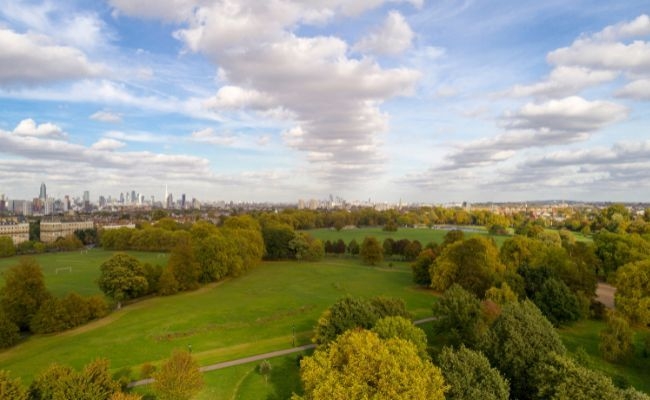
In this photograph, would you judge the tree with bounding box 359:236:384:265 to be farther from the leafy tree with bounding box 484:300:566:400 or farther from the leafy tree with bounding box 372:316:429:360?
the leafy tree with bounding box 484:300:566:400

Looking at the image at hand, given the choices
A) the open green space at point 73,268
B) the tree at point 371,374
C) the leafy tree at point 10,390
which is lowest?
the open green space at point 73,268

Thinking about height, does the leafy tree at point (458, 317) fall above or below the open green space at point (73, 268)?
above

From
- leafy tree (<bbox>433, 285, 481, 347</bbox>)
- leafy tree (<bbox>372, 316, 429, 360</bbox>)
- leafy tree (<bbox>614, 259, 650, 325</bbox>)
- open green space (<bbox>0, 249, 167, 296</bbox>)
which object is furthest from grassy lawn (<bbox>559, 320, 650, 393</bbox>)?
open green space (<bbox>0, 249, 167, 296</bbox>)

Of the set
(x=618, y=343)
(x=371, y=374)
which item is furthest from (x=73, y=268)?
(x=618, y=343)

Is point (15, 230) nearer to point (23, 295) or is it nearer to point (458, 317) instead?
point (23, 295)

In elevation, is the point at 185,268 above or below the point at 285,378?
above

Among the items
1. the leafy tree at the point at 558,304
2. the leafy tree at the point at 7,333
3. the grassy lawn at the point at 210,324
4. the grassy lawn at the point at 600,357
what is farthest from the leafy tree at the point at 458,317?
the leafy tree at the point at 7,333

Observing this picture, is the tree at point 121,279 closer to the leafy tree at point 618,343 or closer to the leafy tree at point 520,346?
Answer: the leafy tree at point 520,346
